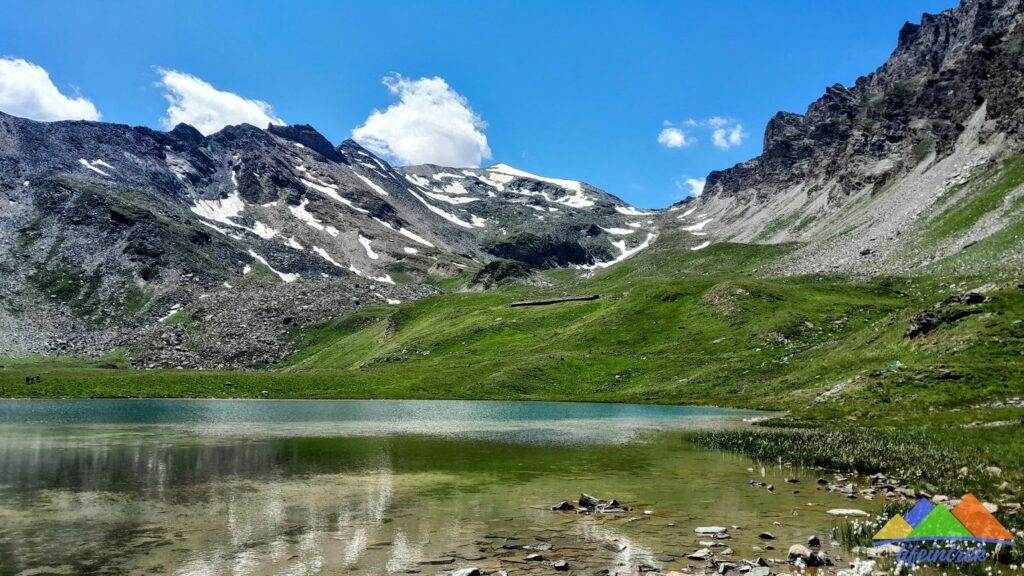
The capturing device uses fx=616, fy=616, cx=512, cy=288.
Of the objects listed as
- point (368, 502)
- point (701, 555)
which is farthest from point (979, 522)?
point (368, 502)

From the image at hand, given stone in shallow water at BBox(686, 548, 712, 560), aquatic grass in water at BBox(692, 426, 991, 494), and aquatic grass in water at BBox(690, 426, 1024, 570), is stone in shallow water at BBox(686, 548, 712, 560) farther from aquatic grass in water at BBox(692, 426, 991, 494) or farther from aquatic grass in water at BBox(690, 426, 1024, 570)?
aquatic grass in water at BBox(692, 426, 991, 494)

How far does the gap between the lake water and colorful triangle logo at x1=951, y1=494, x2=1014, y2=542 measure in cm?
466

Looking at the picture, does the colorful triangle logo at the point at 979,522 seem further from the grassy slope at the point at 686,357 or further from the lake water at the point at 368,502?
the grassy slope at the point at 686,357

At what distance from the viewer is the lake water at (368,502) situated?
57.0ft

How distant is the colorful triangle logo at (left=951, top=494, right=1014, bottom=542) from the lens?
51.5 ft

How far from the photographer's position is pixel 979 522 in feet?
52.7

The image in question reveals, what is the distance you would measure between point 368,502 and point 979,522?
20.3 meters

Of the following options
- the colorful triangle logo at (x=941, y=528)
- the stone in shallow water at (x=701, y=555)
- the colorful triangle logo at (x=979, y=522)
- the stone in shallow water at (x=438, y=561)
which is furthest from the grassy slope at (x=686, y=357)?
the stone in shallow water at (x=438, y=561)

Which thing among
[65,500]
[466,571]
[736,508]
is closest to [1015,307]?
[736,508]

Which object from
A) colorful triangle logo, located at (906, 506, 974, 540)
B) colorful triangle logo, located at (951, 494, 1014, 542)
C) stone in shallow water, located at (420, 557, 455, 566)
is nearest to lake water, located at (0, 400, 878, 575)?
stone in shallow water, located at (420, 557, 455, 566)

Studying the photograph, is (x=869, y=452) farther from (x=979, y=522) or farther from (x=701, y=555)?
(x=701, y=555)

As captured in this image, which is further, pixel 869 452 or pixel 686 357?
pixel 686 357

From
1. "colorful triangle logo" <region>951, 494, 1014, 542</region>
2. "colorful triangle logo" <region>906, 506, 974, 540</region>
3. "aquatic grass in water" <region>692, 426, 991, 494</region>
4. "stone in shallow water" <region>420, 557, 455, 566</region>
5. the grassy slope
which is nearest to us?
"colorful triangle logo" <region>906, 506, 974, 540</region>

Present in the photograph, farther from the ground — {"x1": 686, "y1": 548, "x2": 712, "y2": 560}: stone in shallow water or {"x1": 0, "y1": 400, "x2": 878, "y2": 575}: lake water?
{"x1": 686, "y1": 548, "x2": 712, "y2": 560}: stone in shallow water
